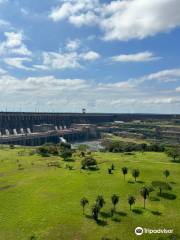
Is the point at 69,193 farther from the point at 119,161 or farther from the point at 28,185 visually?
the point at 119,161

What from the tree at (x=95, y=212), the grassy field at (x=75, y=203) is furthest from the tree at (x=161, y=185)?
the tree at (x=95, y=212)

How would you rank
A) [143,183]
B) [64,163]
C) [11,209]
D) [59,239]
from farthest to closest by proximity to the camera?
[64,163] < [143,183] < [11,209] < [59,239]

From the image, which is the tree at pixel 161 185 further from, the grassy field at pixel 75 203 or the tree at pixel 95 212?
the tree at pixel 95 212

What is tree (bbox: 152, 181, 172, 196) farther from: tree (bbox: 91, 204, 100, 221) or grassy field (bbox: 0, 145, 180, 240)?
tree (bbox: 91, 204, 100, 221)

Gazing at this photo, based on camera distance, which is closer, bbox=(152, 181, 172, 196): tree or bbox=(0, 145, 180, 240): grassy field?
bbox=(0, 145, 180, 240): grassy field

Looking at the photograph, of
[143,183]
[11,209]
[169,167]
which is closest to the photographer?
[11,209]

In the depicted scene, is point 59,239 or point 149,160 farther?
point 149,160

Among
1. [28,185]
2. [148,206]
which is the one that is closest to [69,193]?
[28,185]

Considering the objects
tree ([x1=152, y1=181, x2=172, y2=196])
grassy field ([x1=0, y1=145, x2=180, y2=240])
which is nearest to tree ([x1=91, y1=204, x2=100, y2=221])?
grassy field ([x1=0, y1=145, x2=180, y2=240])
